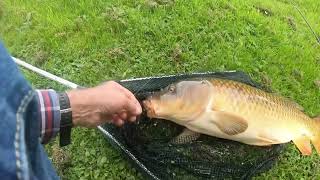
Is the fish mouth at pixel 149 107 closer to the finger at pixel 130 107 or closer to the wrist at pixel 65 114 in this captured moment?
the finger at pixel 130 107

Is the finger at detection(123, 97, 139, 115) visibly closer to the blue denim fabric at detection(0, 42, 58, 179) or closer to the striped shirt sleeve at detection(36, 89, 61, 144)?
the striped shirt sleeve at detection(36, 89, 61, 144)

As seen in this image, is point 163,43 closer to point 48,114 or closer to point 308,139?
point 308,139

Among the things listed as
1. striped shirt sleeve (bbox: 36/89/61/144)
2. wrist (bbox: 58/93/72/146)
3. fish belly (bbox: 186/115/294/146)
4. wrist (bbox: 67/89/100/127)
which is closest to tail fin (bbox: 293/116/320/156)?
fish belly (bbox: 186/115/294/146)

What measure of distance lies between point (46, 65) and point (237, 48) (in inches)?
65.9

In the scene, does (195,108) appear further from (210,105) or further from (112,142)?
(112,142)

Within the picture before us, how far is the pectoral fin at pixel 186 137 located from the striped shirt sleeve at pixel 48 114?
1.23m

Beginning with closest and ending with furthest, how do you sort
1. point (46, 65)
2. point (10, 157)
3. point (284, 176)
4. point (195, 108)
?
point (10, 157)
point (195, 108)
point (284, 176)
point (46, 65)

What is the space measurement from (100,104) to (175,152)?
80 centimetres

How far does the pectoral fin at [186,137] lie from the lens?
3088mm

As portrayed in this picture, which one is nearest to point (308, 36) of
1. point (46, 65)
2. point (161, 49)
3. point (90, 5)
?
point (161, 49)

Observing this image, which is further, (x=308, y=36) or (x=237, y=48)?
(x=308, y=36)

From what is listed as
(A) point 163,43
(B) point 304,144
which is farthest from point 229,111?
(A) point 163,43

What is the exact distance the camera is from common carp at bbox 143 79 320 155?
117 inches

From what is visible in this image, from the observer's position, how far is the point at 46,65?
160 inches
